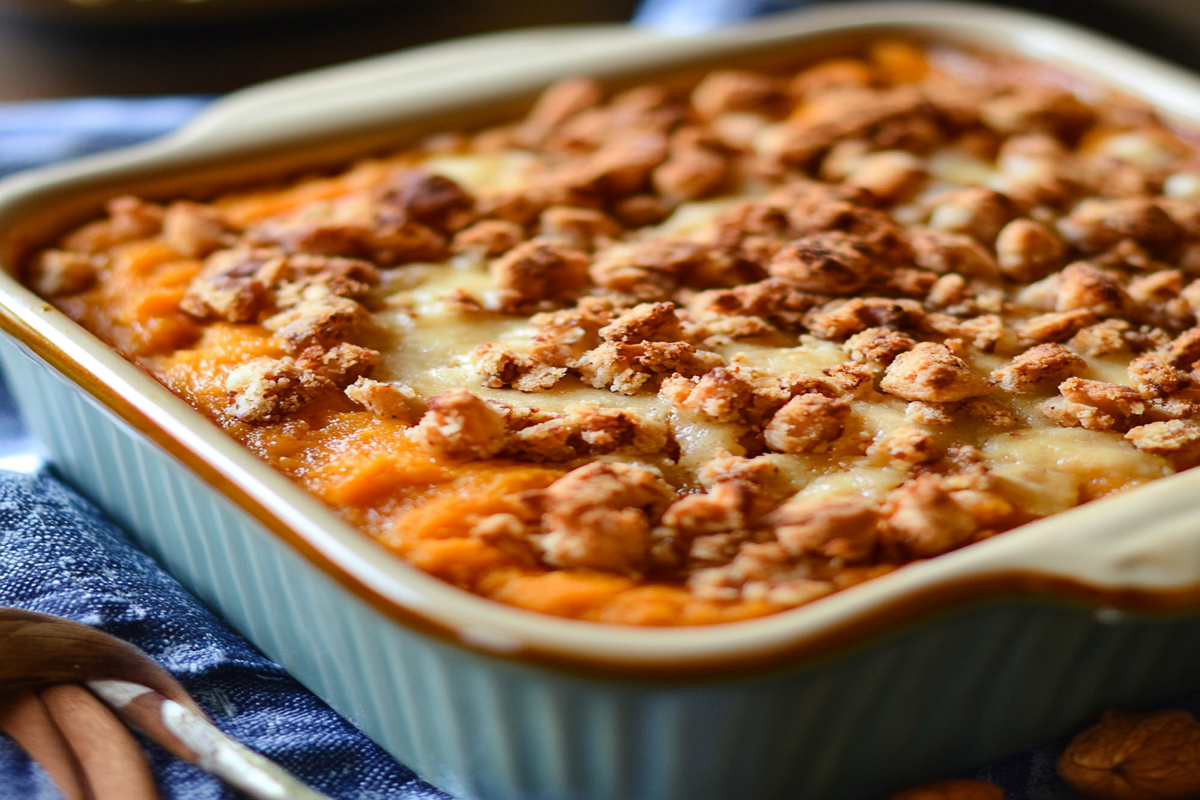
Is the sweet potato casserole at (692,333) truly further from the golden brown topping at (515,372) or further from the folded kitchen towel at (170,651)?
the folded kitchen towel at (170,651)

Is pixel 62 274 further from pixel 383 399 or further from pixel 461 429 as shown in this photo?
pixel 461 429

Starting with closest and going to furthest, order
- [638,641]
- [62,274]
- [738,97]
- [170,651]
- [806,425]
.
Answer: [638,641], [806,425], [170,651], [62,274], [738,97]

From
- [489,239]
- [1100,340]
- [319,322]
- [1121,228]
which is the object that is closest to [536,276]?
[489,239]

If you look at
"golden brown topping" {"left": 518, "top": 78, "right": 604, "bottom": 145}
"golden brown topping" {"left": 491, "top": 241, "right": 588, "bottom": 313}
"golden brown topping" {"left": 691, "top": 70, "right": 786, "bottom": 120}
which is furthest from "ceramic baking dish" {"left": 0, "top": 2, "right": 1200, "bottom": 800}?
"golden brown topping" {"left": 691, "top": 70, "right": 786, "bottom": 120}

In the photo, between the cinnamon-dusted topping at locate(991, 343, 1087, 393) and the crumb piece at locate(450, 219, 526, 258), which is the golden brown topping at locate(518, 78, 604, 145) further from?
the cinnamon-dusted topping at locate(991, 343, 1087, 393)

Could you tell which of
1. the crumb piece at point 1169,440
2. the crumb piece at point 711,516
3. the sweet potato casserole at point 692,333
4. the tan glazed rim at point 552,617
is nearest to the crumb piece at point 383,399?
the sweet potato casserole at point 692,333
